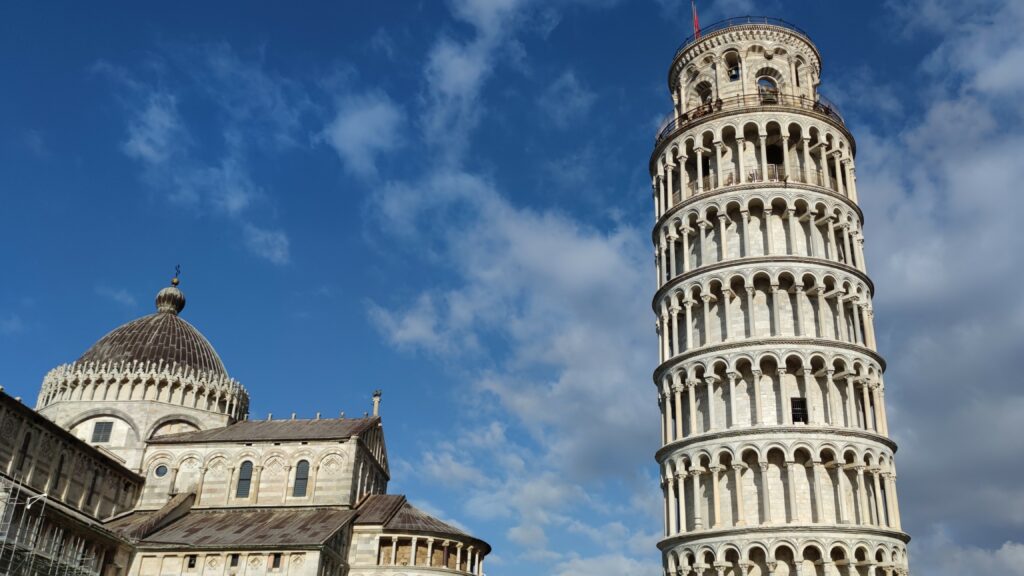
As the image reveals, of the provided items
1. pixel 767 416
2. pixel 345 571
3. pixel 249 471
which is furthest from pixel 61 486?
pixel 767 416

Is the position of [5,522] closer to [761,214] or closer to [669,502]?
[669,502]

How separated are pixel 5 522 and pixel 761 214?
33118 mm

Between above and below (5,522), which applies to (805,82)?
above

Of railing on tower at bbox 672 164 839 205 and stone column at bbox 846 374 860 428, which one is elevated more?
railing on tower at bbox 672 164 839 205

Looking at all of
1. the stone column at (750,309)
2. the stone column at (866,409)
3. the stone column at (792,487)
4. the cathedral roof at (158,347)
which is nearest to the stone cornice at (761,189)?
the stone column at (750,309)

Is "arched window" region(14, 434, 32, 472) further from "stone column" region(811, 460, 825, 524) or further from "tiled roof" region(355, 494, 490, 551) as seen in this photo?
"stone column" region(811, 460, 825, 524)

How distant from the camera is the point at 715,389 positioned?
35.8m

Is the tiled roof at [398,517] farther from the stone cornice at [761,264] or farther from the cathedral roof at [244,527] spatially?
the stone cornice at [761,264]

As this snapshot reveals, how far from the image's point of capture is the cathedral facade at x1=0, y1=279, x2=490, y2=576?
36.5 metres

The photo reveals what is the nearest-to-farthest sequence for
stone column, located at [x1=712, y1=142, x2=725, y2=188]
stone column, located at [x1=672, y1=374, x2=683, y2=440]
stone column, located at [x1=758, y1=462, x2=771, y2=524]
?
1. stone column, located at [x1=758, y1=462, x2=771, y2=524]
2. stone column, located at [x1=672, y1=374, x2=683, y2=440]
3. stone column, located at [x1=712, y1=142, x2=725, y2=188]

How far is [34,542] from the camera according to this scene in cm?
3266

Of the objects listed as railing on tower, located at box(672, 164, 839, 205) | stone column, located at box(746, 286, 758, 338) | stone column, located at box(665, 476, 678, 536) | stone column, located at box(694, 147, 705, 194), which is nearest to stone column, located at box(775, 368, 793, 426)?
stone column, located at box(746, 286, 758, 338)

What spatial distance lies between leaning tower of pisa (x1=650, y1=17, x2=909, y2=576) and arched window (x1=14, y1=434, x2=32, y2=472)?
28521 millimetres

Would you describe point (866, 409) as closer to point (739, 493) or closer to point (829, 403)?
point (829, 403)
